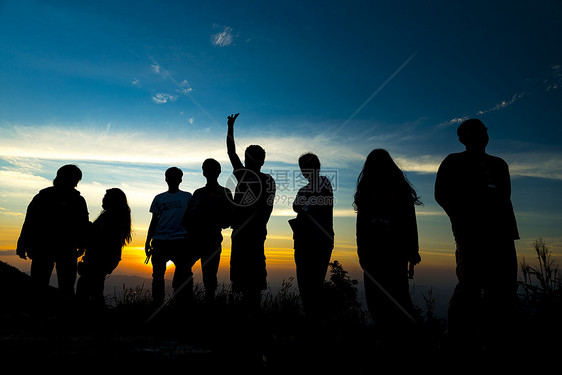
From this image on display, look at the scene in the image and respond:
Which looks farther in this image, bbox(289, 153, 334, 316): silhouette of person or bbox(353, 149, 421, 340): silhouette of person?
bbox(289, 153, 334, 316): silhouette of person

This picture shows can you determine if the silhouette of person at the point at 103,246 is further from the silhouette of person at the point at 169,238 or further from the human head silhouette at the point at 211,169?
the human head silhouette at the point at 211,169

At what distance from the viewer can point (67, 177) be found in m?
4.52

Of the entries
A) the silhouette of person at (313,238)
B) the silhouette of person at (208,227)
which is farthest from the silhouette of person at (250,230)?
the silhouette of person at (313,238)

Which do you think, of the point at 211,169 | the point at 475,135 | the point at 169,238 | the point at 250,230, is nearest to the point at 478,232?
the point at 475,135

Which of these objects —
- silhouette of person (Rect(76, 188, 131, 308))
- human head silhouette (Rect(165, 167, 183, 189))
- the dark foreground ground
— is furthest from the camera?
human head silhouette (Rect(165, 167, 183, 189))

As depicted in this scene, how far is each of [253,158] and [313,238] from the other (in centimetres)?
134

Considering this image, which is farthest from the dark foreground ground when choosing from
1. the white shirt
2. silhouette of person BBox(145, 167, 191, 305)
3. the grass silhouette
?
the white shirt

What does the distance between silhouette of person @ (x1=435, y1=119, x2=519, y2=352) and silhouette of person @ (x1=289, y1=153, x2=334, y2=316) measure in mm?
1241

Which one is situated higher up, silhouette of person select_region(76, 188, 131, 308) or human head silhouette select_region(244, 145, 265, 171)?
human head silhouette select_region(244, 145, 265, 171)

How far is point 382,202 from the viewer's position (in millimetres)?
2980

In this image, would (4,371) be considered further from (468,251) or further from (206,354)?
(468,251)

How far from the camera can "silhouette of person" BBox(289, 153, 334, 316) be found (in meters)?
3.64

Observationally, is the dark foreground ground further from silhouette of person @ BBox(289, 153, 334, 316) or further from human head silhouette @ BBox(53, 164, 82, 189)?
human head silhouette @ BBox(53, 164, 82, 189)

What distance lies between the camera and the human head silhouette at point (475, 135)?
3146mm
